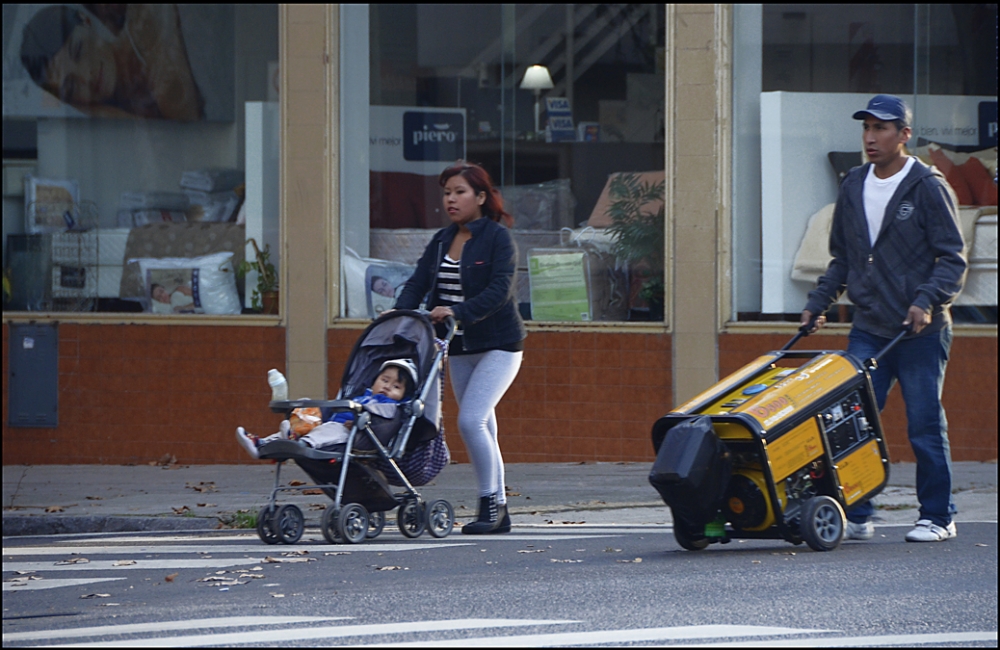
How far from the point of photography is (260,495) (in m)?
9.70

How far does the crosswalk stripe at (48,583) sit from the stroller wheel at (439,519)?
1.81 m

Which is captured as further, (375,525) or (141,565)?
(375,525)

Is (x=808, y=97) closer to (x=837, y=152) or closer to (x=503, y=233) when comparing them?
(x=837, y=152)

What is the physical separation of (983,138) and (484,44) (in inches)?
160

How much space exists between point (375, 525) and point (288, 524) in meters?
0.46

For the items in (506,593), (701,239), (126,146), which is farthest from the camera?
(126,146)

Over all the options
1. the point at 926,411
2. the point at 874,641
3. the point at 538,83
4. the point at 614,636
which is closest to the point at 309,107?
the point at 538,83

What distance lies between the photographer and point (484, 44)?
39.8ft

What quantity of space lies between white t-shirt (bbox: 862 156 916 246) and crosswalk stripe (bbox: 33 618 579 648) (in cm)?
313

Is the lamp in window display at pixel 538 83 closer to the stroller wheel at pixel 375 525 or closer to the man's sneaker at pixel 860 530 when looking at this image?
the stroller wheel at pixel 375 525

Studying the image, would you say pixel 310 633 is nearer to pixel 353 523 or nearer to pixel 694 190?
pixel 353 523

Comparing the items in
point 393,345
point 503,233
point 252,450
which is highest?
point 503,233

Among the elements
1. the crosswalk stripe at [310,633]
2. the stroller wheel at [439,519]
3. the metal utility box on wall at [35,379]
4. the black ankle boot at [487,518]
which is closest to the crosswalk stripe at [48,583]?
the crosswalk stripe at [310,633]

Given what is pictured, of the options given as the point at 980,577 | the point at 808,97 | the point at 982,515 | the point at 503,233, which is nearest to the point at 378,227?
the point at 808,97
